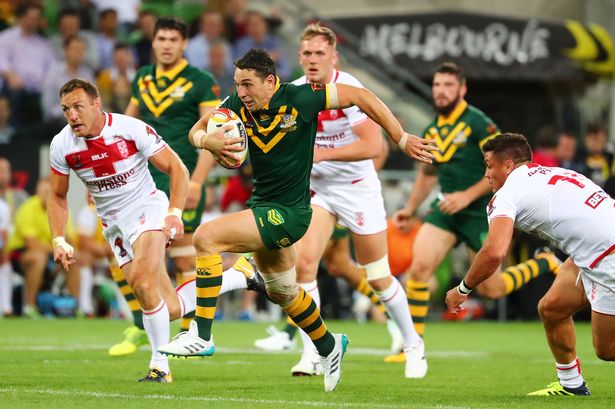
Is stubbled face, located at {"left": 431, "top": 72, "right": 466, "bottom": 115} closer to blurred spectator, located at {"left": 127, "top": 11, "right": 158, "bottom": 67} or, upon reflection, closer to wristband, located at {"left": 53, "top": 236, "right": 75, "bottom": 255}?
wristband, located at {"left": 53, "top": 236, "right": 75, "bottom": 255}

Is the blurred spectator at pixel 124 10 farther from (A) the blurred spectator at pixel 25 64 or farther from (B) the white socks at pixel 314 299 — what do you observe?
(B) the white socks at pixel 314 299

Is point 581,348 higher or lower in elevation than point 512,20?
lower

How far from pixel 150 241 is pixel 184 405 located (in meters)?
2.05

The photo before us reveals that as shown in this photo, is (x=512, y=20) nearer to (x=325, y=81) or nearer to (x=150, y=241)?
(x=325, y=81)

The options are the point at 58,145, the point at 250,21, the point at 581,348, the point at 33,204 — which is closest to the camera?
the point at 58,145

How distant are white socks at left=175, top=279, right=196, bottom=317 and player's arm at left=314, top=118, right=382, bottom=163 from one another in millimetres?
1524

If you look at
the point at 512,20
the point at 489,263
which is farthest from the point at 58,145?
the point at 512,20

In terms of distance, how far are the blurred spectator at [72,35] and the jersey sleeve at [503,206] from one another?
503 inches

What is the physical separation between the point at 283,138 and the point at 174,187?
1.09 meters

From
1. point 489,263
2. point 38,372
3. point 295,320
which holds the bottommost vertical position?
point 38,372

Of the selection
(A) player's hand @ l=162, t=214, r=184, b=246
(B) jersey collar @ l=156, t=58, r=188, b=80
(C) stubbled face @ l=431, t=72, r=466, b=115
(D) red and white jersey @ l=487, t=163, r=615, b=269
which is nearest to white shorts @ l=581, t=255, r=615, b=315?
(D) red and white jersey @ l=487, t=163, r=615, b=269

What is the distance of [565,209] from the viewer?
7.82m

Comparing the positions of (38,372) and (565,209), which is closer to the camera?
(565,209)

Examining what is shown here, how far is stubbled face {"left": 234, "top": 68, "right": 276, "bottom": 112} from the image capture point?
8055 mm
